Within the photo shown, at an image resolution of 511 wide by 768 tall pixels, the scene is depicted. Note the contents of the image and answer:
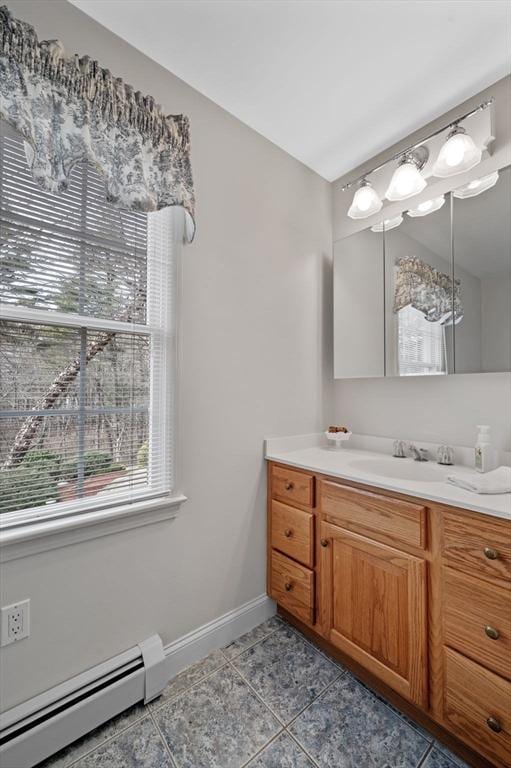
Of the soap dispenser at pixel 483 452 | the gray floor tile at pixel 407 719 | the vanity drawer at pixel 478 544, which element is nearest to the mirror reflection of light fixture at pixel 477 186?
the soap dispenser at pixel 483 452

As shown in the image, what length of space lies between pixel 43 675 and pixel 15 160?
168 cm

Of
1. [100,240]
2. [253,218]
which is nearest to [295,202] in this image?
[253,218]

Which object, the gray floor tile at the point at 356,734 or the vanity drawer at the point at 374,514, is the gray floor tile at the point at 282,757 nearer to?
the gray floor tile at the point at 356,734

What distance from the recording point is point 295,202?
191 cm

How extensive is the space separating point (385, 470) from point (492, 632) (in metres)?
0.74

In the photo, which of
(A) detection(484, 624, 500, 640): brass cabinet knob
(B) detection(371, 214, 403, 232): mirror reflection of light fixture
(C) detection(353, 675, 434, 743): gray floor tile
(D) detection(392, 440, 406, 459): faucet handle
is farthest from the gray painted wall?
(A) detection(484, 624, 500, 640): brass cabinet knob

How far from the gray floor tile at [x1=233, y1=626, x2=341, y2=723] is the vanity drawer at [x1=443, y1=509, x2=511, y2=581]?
2.58ft

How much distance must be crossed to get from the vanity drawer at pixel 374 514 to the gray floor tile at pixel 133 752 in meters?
0.94

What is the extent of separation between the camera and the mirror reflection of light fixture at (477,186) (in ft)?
4.67

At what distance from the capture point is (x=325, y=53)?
1.37 metres

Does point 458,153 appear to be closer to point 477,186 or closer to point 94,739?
point 477,186

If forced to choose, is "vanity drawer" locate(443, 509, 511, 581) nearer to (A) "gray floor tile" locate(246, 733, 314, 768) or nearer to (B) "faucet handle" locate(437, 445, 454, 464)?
(B) "faucet handle" locate(437, 445, 454, 464)

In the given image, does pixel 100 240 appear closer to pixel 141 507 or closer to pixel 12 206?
pixel 12 206

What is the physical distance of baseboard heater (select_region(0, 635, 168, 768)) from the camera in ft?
3.33
